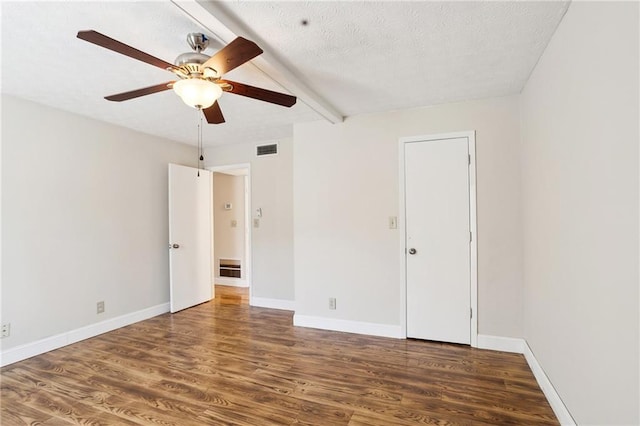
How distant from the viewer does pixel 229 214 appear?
6.40 metres

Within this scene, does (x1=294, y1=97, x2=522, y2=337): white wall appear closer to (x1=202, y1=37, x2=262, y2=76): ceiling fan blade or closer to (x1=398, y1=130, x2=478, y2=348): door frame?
(x1=398, y1=130, x2=478, y2=348): door frame

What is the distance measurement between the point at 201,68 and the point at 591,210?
86.9 inches

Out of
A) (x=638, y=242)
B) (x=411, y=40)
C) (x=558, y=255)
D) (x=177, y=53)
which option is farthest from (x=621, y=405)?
(x=177, y=53)

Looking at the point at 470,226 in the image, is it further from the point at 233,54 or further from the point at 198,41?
the point at 198,41

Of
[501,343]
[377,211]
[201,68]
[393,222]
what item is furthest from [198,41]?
[501,343]

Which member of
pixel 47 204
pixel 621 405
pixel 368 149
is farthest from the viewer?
pixel 368 149

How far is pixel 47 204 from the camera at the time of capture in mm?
3191

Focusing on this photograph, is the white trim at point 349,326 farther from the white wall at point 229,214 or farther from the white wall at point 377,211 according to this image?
the white wall at point 229,214

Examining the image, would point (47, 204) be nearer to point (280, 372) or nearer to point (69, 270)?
point (69, 270)

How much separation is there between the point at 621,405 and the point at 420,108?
2804 millimetres

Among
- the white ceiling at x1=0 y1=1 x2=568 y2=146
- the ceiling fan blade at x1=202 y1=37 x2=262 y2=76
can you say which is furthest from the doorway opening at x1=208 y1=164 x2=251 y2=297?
the ceiling fan blade at x1=202 y1=37 x2=262 y2=76

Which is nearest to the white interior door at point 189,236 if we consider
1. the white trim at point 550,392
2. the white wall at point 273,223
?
the white wall at point 273,223

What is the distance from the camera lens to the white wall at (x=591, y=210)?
4.05 ft

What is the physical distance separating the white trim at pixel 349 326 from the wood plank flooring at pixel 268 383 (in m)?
0.12
